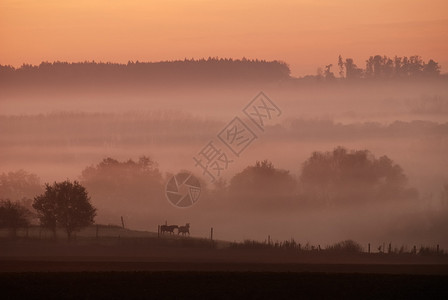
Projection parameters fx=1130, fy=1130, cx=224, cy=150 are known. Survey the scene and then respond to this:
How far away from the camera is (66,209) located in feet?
485

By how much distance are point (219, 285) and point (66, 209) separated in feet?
231

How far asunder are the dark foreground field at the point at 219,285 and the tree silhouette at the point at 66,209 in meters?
59.0

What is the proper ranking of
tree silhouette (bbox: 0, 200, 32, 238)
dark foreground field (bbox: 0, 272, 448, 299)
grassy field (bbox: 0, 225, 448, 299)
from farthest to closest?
1. tree silhouette (bbox: 0, 200, 32, 238)
2. grassy field (bbox: 0, 225, 448, 299)
3. dark foreground field (bbox: 0, 272, 448, 299)

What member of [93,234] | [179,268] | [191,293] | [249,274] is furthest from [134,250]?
[191,293]

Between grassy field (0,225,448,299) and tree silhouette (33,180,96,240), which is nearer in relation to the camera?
grassy field (0,225,448,299)

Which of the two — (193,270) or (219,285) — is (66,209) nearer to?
(193,270)

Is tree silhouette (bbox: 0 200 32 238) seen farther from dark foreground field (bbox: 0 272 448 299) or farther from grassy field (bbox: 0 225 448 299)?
dark foreground field (bbox: 0 272 448 299)

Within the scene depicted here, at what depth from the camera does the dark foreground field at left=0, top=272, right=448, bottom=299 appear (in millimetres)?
75625

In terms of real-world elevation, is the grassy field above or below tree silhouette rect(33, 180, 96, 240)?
below

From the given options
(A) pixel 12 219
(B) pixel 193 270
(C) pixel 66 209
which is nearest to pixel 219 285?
(B) pixel 193 270

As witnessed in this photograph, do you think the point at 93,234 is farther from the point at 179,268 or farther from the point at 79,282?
the point at 79,282

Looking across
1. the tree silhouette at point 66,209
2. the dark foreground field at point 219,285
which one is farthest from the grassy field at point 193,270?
the tree silhouette at point 66,209

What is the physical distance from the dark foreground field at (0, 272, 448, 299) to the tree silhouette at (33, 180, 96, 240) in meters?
59.0

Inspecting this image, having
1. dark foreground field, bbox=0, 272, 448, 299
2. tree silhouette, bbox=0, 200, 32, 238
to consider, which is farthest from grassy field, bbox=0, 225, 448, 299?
tree silhouette, bbox=0, 200, 32, 238
